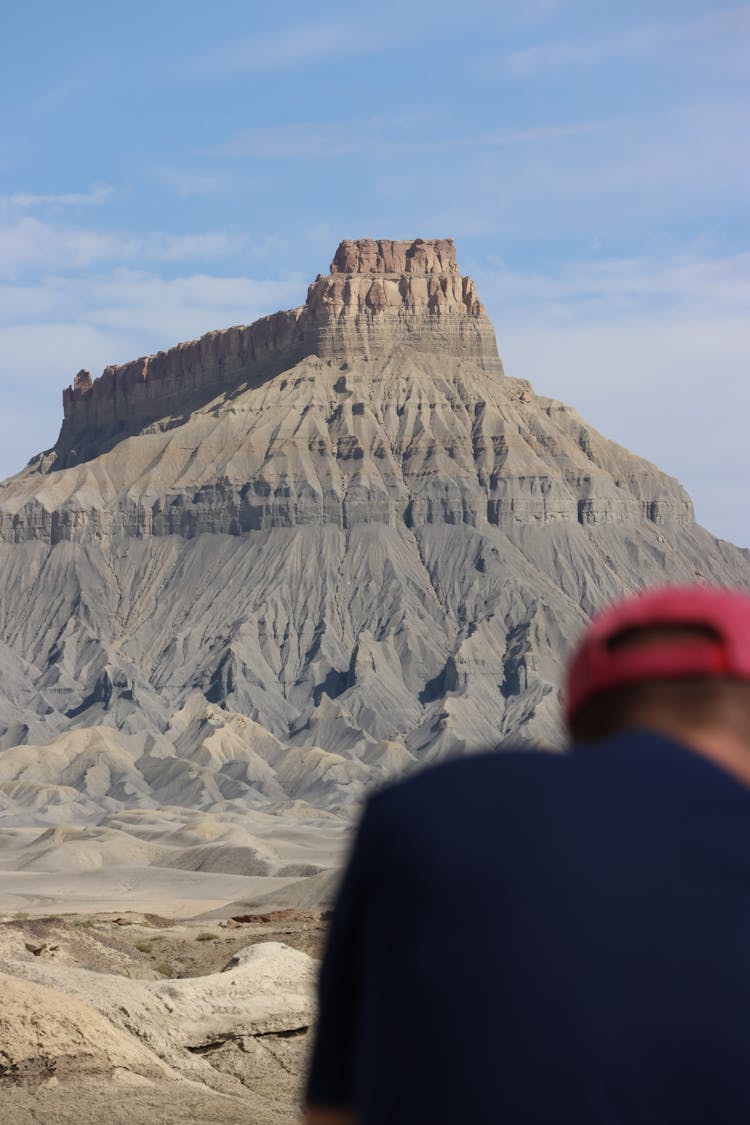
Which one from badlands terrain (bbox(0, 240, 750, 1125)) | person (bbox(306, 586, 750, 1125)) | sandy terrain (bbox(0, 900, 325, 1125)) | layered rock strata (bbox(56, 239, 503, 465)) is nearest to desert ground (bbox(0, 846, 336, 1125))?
sandy terrain (bbox(0, 900, 325, 1125))

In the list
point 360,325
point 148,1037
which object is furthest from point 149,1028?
point 360,325

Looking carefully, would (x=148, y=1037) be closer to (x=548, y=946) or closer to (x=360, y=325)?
(x=548, y=946)

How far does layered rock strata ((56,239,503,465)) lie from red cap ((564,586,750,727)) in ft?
589

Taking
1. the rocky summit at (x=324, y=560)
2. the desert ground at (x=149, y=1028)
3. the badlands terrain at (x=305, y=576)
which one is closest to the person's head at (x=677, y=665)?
the desert ground at (x=149, y=1028)

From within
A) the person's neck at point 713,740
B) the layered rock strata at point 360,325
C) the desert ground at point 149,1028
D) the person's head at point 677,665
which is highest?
the layered rock strata at point 360,325

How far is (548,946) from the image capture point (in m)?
2.26

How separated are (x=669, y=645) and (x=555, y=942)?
54cm

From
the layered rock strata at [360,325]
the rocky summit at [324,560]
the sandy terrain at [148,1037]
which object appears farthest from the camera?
the layered rock strata at [360,325]

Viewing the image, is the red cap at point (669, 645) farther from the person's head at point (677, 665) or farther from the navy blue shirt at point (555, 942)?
the navy blue shirt at point (555, 942)

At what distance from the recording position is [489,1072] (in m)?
2.24

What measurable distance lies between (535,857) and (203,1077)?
58.7ft

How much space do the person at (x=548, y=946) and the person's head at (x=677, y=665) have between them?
121 mm

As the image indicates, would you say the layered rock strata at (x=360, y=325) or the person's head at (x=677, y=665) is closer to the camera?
the person's head at (x=677, y=665)

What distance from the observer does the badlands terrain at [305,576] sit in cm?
12912
